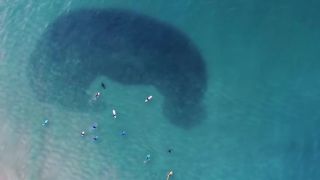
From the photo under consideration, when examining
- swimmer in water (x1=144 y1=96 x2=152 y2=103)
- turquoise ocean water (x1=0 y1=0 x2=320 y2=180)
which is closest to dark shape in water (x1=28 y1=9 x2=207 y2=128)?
turquoise ocean water (x1=0 y1=0 x2=320 y2=180)

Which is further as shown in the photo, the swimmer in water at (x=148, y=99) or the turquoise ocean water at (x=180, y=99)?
the swimmer in water at (x=148, y=99)

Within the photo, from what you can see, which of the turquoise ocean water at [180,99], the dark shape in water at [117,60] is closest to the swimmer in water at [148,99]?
the turquoise ocean water at [180,99]

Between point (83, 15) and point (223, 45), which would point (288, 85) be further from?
point (83, 15)

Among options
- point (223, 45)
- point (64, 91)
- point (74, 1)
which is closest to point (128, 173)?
point (64, 91)

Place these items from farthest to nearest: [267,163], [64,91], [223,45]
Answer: [64,91] < [223,45] < [267,163]

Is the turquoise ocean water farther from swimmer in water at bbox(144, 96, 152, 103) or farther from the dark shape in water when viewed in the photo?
swimmer in water at bbox(144, 96, 152, 103)

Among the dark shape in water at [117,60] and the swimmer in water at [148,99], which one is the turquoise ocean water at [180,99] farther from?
the swimmer in water at [148,99]

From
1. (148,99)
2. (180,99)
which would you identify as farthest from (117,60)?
(180,99)

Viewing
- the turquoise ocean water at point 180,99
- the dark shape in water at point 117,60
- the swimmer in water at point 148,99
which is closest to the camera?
the turquoise ocean water at point 180,99
